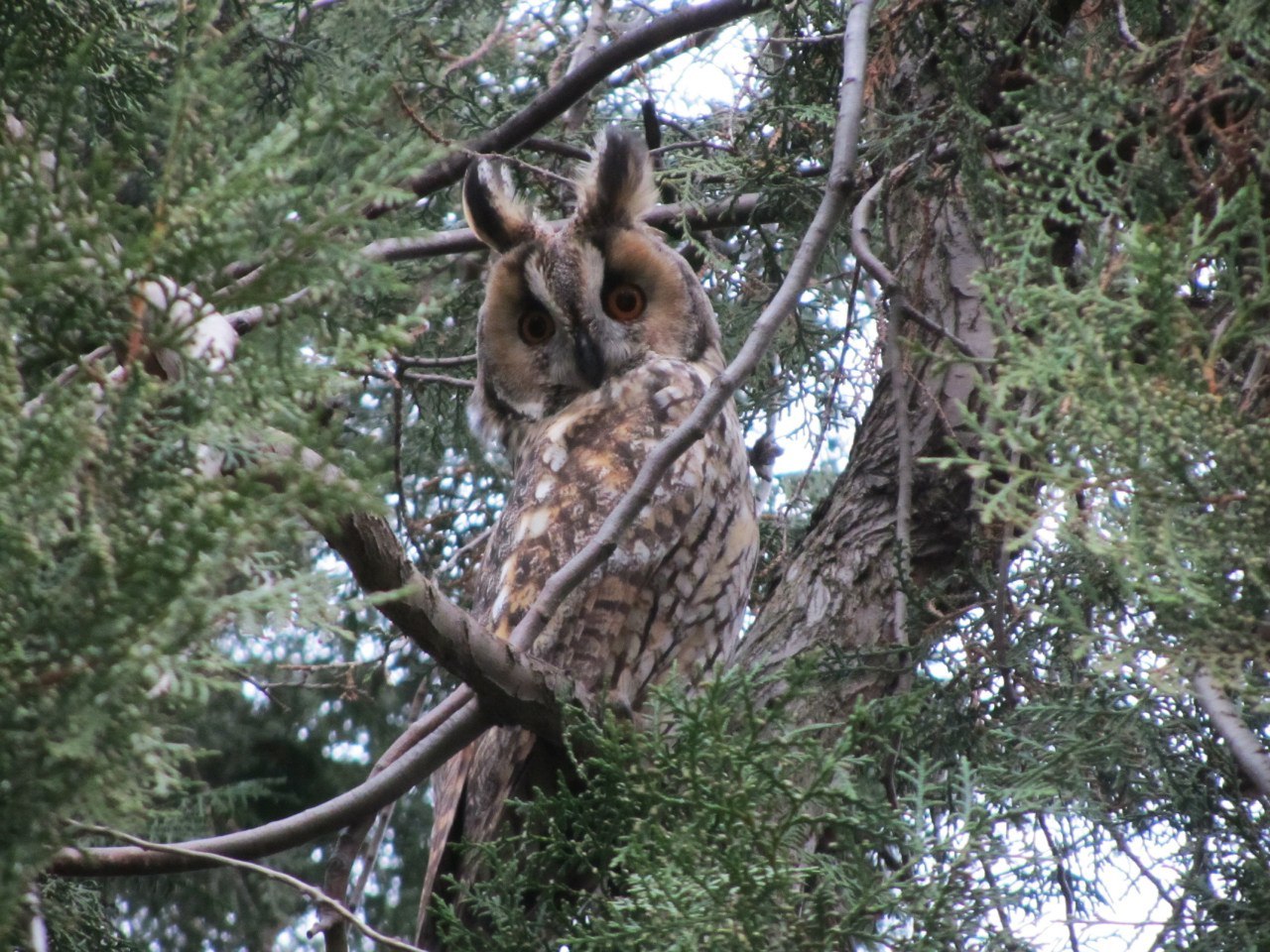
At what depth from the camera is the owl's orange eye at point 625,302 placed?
12.3 feet

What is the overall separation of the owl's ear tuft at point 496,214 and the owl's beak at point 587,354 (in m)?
0.38

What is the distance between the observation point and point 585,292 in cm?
365

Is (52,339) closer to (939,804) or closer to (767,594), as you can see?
(939,804)

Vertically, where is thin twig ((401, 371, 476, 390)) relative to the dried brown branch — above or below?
above

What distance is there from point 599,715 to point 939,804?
671 mm

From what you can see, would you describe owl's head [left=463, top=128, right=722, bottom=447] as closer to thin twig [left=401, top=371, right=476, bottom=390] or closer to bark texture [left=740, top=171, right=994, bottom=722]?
thin twig [left=401, top=371, right=476, bottom=390]

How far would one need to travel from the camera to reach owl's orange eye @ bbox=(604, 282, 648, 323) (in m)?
3.75

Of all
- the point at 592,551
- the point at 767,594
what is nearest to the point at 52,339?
the point at 592,551

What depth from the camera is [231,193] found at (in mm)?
1345

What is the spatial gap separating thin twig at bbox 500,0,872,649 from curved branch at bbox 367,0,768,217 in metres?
0.88

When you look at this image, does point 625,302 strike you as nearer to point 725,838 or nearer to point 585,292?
point 585,292

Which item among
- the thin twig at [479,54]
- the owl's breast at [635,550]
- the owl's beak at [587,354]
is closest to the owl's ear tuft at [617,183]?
the owl's beak at [587,354]

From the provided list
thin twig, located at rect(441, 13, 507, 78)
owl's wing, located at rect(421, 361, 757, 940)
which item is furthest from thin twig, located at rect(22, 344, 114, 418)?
thin twig, located at rect(441, 13, 507, 78)

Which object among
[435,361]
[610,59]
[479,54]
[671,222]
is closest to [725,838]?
[610,59]
